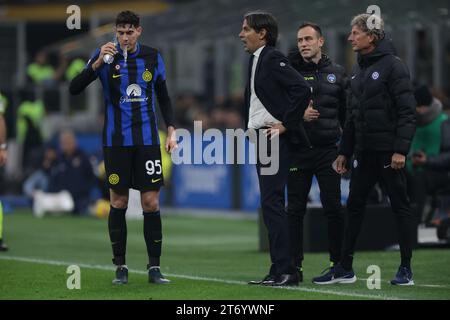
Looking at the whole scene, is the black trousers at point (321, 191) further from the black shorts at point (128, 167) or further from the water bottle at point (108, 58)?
the water bottle at point (108, 58)

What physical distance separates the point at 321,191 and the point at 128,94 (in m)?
1.86

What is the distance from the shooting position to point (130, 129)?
10.8 m

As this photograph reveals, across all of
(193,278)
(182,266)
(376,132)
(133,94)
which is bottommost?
(182,266)

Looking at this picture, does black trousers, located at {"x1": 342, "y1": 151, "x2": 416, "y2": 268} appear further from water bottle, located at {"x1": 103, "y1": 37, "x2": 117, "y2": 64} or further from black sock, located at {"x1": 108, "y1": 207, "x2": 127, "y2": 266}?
water bottle, located at {"x1": 103, "y1": 37, "x2": 117, "y2": 64}

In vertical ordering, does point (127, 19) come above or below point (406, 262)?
above

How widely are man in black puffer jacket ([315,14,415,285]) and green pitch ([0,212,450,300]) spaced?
43 cm

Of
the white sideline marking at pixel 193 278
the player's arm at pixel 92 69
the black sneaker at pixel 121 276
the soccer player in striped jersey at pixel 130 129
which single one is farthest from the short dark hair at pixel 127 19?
the white sideline marking at pixel 193 278

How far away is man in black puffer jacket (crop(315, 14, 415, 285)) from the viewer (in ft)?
35.0

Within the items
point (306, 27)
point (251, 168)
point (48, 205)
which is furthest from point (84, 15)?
point (306, 27)

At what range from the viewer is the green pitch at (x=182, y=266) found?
33.5 ft

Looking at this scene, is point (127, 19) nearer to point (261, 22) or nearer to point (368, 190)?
point (261, 22)

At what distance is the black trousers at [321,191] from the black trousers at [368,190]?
0.24 meters

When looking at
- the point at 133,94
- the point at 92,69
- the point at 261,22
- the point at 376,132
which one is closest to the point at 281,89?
the point at 261,22

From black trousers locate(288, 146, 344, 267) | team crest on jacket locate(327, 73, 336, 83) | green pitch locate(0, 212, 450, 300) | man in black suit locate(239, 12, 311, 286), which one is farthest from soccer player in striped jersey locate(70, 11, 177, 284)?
team crest on jacket locate(327, 73, 336, 83)
